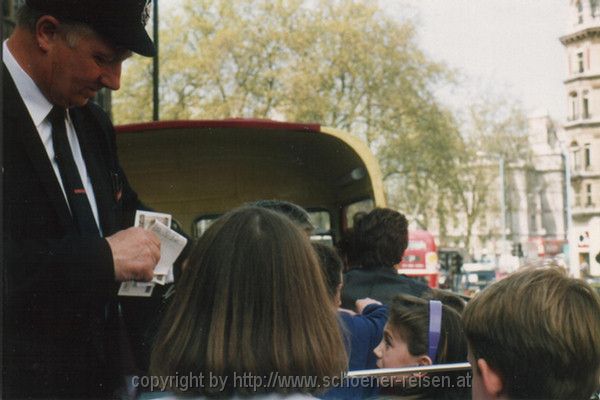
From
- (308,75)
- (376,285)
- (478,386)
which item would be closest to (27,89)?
(478,386)

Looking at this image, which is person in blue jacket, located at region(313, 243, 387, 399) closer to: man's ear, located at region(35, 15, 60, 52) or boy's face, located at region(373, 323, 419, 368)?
boy's face, located at region(373, 323, 419, 368)

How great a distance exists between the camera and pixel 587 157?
75.2 meters

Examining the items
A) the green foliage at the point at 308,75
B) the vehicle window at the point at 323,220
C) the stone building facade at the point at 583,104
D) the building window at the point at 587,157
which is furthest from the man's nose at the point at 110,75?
the building window at the point at 587,157

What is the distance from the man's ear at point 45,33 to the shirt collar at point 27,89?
8 cm

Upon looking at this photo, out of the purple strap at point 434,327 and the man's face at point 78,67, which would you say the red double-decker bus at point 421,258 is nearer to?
the purple strap at point 434,327

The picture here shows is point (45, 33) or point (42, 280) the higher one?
point (45, 33)

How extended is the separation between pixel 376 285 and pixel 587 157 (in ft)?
243

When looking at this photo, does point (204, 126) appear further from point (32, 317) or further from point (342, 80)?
point (342, 80)

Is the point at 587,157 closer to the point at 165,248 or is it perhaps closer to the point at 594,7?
the point at 594,7

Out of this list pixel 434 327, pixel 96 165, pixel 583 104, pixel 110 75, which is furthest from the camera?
pixel 583 104

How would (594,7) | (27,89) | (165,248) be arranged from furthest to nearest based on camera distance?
(594,7)
(165,248)
(27,89)

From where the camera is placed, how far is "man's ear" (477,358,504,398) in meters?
2.21

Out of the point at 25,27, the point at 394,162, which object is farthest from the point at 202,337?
the point at 394,162

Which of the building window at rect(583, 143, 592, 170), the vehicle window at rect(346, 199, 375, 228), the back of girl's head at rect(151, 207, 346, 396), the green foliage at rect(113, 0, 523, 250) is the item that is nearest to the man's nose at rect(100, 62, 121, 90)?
the back of girl's head at rect(151, 207, 346, 396)
